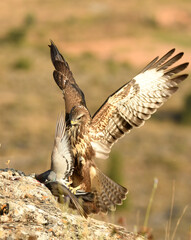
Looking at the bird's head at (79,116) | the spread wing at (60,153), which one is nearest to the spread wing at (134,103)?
the bird's head at (79,116)

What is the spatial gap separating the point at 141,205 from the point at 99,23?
47.5m

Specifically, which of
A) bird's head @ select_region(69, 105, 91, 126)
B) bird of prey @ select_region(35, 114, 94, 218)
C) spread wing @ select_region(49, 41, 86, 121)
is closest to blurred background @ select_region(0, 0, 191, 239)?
bird of prey @ select_region(35, 114, 94, 218)

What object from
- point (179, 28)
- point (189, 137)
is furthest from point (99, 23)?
point (189, 137)

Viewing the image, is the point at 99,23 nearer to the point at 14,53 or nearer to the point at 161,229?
the point at 14,53

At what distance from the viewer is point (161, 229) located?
19.1 metres

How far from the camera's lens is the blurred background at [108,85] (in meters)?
23.4

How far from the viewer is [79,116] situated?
727 cm

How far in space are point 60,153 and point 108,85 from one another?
1386 inches

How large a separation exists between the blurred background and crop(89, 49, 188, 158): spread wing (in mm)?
1005

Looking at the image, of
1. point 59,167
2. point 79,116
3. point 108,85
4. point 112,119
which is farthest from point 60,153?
point 108,85

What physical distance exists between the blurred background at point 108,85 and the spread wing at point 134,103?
3.30ft

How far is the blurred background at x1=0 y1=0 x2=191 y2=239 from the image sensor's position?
76.9 feet

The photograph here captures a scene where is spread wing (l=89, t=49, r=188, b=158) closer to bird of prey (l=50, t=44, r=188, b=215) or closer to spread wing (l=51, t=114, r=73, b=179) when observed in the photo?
bird of prey (l=50, t=44, r=188, b=215)

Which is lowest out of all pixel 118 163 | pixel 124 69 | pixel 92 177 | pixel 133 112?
pixel 92 177
